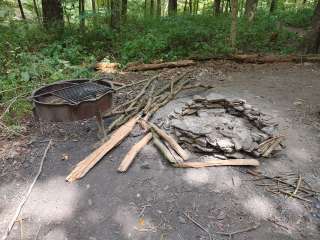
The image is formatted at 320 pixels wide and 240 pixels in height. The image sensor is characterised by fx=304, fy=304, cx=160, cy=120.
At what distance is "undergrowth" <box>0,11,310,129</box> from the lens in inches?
275

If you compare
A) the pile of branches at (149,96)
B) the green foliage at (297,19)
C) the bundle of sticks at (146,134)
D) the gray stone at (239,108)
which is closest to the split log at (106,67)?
the pile of branches at (149,96)

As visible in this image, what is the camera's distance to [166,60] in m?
8.54

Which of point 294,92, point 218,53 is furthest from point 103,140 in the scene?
point 218,53

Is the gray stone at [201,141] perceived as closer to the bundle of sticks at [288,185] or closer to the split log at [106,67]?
the bundle of sticks at [288,185]

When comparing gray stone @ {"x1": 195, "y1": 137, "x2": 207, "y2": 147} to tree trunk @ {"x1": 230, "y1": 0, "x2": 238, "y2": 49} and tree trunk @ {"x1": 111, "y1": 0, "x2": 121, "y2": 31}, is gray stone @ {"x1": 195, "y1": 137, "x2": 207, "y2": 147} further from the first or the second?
tree trunk @ {"x1": 111, "y1": 0, "x2": 121, "y2": 31}

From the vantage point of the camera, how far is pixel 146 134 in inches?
193

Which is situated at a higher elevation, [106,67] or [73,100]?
[73,100]

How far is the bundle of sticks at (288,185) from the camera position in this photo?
147 inches

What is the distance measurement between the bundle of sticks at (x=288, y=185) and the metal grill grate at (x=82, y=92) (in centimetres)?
258

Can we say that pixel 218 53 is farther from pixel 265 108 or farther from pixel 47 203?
pixel 47 203

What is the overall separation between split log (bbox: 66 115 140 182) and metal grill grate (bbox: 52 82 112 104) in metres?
0.67

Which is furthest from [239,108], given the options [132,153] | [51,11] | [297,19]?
[297,19]

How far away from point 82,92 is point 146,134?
4.10 ft

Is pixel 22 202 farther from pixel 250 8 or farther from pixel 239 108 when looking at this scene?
pixel 250 8
